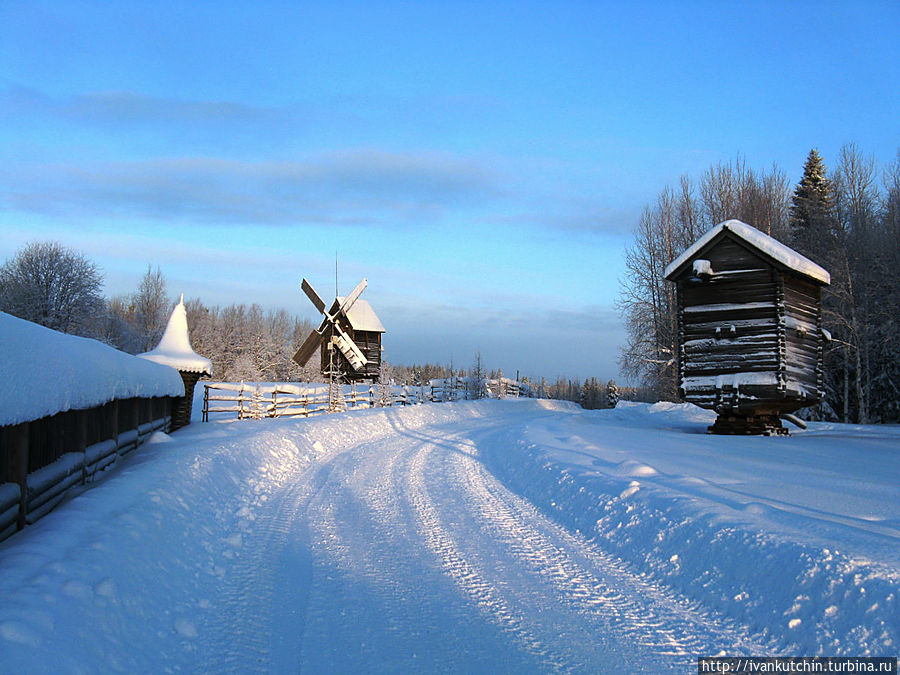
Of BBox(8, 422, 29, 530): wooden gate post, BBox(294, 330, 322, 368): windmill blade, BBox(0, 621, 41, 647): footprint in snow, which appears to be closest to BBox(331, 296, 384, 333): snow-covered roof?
BBox(294, 330, 322, 368): windmill blade

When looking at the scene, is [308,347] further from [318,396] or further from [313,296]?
[318,396]

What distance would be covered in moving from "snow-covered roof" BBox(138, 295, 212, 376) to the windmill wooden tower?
19247mm

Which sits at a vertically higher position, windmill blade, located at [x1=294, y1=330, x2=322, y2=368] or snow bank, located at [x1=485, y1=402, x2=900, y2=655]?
windmill blade, located at [x1=294, y1=330, x2=322, y2=368]

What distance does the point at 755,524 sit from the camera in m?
6.18

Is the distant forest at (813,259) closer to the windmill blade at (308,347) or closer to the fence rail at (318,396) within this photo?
the fence rail at (318,396)

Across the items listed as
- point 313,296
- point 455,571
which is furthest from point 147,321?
point 455,571

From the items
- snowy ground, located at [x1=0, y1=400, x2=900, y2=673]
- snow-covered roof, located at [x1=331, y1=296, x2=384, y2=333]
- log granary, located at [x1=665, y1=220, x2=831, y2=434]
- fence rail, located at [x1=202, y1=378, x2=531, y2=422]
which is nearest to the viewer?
snowy ground, located at [x1=0, y1=400, x2=900, y2=673]

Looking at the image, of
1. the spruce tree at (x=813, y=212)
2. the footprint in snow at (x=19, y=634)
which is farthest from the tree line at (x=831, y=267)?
the footprint in snow at (x=19, y=634)

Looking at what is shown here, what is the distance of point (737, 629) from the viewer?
4766mm

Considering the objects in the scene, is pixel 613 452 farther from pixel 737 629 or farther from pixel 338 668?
pixel 338 668

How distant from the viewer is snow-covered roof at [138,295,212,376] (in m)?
17.7

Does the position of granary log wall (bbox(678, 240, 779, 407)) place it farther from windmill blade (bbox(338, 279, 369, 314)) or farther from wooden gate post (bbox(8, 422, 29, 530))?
windmill blade (bbox(338, 279, 369, 314))

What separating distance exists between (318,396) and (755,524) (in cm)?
2723

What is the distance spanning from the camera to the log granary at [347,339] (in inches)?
1596
